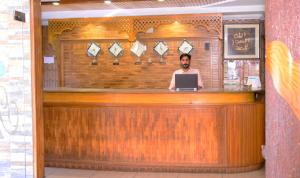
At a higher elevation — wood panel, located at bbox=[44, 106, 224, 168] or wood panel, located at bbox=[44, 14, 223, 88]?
wood panel, located at bbox=[44, 14, 223, 88]

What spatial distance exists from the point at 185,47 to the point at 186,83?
3.04 m

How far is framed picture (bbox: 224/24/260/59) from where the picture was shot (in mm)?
8258

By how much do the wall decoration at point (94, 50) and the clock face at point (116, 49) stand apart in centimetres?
29

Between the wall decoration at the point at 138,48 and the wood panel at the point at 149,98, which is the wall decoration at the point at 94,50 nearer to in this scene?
the wall decoration at the point at 138,48

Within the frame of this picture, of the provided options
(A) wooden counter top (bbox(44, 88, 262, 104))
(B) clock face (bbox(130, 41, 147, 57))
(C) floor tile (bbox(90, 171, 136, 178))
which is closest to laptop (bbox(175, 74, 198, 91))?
(A) wooden counter top (bbox(44, 88, 262, 104))

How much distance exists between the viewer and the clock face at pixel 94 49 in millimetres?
8680

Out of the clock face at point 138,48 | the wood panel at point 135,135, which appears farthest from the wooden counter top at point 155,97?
the clock face at point 138,48

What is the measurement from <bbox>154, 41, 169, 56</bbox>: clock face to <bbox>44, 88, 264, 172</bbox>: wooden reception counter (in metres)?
3.17

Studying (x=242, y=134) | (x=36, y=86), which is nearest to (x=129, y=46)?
(x=242, y=134)

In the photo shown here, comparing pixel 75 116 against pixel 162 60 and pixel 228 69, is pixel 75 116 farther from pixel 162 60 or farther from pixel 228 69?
pixel 228 69

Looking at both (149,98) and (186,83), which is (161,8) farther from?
(149,98)

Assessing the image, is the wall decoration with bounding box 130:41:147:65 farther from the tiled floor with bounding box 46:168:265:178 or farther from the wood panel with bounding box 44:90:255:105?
the tiled floor with bounding box 46:168:265:178

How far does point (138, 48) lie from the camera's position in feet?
27.9

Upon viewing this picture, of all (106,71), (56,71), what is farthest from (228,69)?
(56,71)
